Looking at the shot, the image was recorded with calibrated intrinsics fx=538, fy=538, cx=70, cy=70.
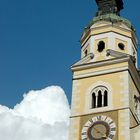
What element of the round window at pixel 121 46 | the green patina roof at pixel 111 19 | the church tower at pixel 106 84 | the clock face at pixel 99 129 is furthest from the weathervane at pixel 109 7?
the clock face at pixel 99 129

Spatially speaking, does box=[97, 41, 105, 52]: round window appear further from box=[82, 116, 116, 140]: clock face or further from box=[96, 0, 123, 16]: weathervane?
box=[82, 116, 116, 140]: clock face

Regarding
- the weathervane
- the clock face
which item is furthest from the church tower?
the weathervane

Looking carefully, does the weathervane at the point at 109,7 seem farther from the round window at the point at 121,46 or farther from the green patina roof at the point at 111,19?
the round window at the point at 121,46

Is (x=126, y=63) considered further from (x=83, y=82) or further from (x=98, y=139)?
(x=98, y=139)

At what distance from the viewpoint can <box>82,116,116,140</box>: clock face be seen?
29.0 m

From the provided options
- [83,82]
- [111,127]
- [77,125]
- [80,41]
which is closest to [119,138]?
[111,127]

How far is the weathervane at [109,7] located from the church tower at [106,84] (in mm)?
911

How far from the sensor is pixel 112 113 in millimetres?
29750

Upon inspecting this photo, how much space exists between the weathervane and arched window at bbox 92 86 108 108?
6985 mm

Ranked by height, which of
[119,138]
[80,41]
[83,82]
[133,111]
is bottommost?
[119,138]

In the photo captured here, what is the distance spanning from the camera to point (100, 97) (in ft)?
102

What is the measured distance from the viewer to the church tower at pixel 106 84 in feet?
96.2

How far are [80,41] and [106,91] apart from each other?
5.47 metres

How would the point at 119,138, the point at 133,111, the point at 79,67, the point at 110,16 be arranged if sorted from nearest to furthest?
the point at 119,138 < the point at 133,111 < the point at 79,67 < the point at 110,16
